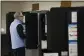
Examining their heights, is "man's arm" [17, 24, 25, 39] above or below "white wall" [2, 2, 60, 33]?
below

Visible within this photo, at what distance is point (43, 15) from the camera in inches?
140

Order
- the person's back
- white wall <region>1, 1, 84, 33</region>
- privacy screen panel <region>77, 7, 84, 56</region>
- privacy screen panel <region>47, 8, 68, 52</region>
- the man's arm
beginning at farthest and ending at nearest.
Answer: white wall <region>1, 1, 84, 33</region>
the person's back
the man's arm
privacy screen panel <region>47, 8, 68, 52</region>
privacy screen panel <region>77, 7, 84, 56</region>

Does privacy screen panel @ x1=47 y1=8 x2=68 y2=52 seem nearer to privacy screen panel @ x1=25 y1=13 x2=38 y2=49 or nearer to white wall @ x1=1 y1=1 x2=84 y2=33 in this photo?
privacy screen panel @ x1=25 y1=13 x2=38 y2=49

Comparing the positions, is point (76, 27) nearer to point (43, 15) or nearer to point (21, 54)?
point (43, 15)

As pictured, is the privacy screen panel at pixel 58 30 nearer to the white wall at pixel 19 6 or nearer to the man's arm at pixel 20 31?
the man's arm at pixel 20 31

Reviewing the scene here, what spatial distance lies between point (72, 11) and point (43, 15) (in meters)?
0.84

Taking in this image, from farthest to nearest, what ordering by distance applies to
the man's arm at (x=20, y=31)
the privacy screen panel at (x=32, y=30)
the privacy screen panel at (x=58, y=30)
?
the man's arm at (x=20, y=31)
the privacy screen panel at (x=32, y=30)
the privacy screen panel at (x=58, y=30)

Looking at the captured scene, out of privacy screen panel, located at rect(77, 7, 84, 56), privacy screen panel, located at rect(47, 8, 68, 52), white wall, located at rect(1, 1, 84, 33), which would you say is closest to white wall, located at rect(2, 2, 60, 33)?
white wall, located at rect(1, 1, 84, 33)

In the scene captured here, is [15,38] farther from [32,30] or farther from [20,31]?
[32,30]

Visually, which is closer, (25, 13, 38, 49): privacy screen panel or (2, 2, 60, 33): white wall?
(25, 13, 38, 49): privacy screen panel

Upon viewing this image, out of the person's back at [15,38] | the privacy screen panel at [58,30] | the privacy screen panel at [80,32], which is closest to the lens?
the privacy screen panel at [80,32]

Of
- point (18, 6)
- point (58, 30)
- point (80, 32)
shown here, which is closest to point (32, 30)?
point (58, 30)

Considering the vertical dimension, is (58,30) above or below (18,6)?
below

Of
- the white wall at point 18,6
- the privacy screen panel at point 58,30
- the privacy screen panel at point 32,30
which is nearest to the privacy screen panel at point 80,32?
the privacy screen panel at point 58,30
